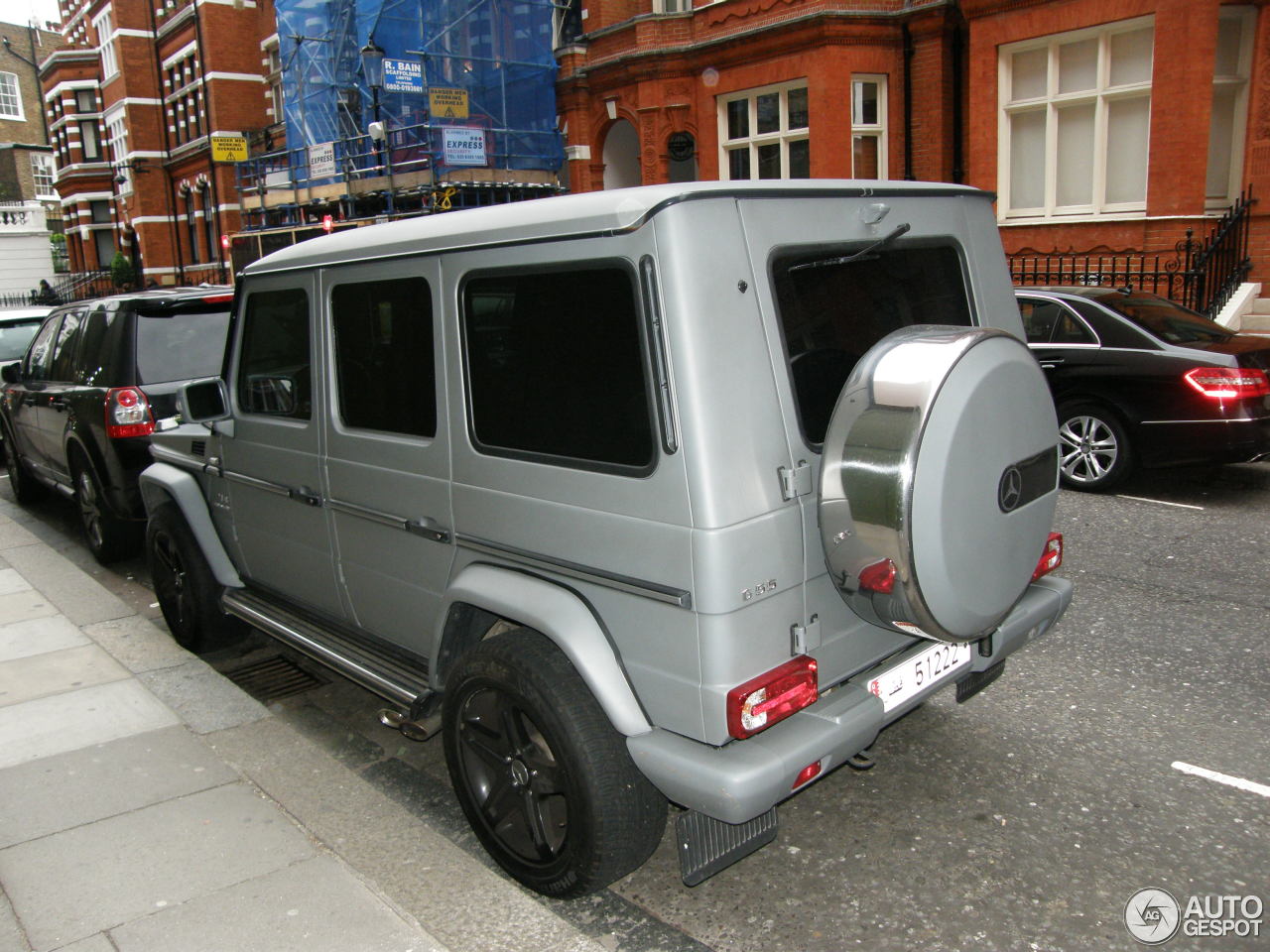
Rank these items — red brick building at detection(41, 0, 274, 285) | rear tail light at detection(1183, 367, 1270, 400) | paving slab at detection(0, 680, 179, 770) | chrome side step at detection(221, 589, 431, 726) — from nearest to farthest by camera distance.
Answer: chrome side step at detection(221, 589, 431, 726) → paving slab at detection(0, 680, 179, 770) → rear tail light at detection(1183, 367, 1270, 400) → red brick building at detection(41, 0, 274, 285)

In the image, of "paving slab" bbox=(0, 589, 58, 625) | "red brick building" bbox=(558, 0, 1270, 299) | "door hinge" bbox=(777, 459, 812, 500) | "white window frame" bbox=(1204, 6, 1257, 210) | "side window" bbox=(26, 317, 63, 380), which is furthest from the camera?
"white window frame" bbox=(1204, 6, 1257, 210)

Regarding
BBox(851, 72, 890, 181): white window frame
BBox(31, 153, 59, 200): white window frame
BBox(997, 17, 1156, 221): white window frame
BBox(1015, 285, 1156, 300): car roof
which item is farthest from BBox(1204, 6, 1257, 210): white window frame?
BBox(31, 153, 59, 200): white window frame

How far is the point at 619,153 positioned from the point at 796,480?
21.0 m

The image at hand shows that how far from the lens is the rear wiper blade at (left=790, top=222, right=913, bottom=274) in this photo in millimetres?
3062

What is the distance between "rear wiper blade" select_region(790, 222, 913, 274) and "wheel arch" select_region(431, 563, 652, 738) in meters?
1.23

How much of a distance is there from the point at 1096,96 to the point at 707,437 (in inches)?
577

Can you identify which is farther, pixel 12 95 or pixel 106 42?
pixel 12 95

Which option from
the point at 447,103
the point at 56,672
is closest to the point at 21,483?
the point at 56,672

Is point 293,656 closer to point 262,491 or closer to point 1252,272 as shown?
point 262,491

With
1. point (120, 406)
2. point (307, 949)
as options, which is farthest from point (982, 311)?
point (120, 406)

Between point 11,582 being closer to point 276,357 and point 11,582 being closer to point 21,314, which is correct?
point 276,357

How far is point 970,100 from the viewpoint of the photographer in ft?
51.8

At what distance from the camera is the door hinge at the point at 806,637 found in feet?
9.61

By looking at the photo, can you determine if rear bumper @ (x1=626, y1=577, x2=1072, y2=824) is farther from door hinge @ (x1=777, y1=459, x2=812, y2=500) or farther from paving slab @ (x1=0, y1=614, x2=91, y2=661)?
paving slab @ (x1=0, y1=614, x2=91, y2=661)
